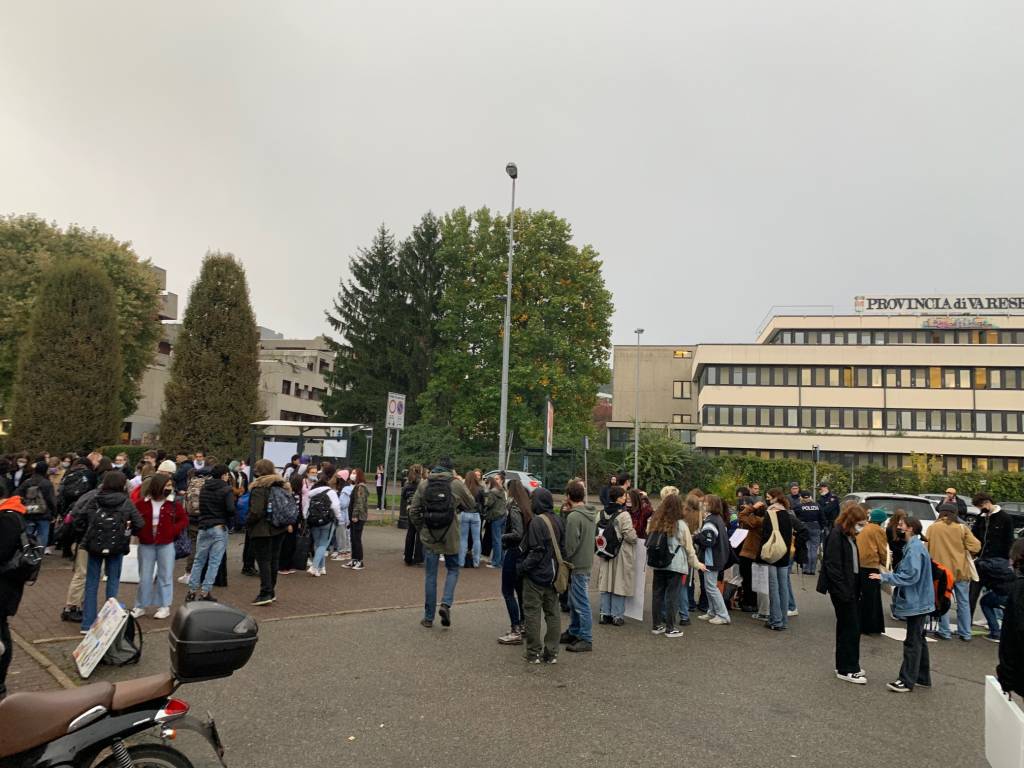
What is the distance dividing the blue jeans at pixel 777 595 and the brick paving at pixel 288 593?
13.2 ft

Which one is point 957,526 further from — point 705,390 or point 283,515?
point 705,390

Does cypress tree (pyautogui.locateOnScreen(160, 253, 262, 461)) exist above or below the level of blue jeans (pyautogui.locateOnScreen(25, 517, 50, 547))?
above

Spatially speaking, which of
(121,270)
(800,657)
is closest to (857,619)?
(800,657)

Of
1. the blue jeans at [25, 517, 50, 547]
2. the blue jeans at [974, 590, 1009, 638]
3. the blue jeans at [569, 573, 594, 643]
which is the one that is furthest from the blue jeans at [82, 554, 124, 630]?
the blue jeans at [974, 590, 1009, 638]

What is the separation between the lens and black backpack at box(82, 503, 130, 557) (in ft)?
23.2

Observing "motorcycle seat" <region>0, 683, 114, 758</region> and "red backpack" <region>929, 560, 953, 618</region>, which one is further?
"red backpack" <region>929, 560, 953, 618</region>

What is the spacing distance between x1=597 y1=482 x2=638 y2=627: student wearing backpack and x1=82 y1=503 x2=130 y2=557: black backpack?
550 centimetres

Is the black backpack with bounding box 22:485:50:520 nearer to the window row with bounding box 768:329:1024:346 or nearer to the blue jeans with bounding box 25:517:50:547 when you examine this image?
the blue jeans with bounding box 25:517:50:547

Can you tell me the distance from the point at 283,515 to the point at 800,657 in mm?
6392

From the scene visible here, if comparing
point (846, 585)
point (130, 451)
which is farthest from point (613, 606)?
point (130, 451)

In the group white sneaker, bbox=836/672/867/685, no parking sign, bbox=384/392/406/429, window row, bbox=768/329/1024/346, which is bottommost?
white sneaker, bbox=836/672/867/685

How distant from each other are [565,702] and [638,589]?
11.8 feet

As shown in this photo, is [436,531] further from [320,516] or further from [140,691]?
[140,691]

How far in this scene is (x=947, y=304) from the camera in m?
61.2
